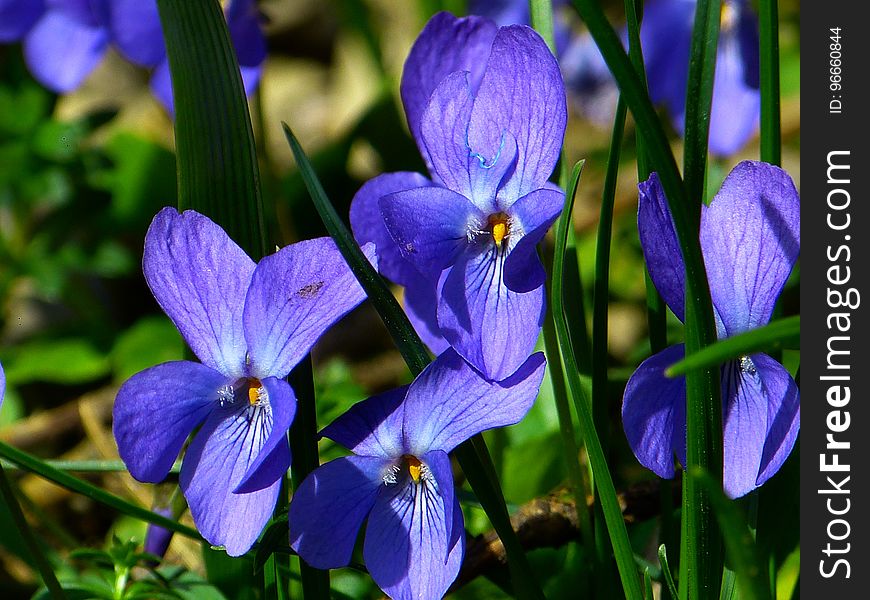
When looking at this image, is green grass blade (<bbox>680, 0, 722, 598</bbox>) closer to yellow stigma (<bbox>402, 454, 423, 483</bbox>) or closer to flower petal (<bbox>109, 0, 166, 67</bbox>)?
yellow stigma (<bbox>402, 454, 423, 483</bbox>)

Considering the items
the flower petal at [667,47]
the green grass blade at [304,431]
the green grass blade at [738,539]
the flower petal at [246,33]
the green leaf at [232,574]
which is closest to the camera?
the green grass blade at [738,539]

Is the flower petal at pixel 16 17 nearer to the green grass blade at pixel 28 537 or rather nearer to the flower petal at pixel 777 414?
the green grass blade at pixel 28 537

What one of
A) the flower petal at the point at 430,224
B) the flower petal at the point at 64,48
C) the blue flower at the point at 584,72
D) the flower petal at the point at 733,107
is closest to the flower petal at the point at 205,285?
the flower petal at the point at 430,224

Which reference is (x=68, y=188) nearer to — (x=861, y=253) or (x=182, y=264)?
(x=182, y=264)

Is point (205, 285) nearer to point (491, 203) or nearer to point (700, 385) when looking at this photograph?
point (491, 203)

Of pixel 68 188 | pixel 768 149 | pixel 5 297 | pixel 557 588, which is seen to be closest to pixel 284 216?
pixel 68 188

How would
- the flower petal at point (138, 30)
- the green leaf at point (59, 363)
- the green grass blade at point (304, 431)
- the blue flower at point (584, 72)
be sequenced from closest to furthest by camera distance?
the green grass blade at point (304, 431)
the flower petal at point (138, 30)
the green leaf at point (59, 363)
the blue flower at point (584, 72)

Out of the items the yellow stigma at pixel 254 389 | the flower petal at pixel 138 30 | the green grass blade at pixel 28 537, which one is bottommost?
the green grass blade at pixel 28 537

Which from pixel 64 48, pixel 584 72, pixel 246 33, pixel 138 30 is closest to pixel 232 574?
pixel 246 33
